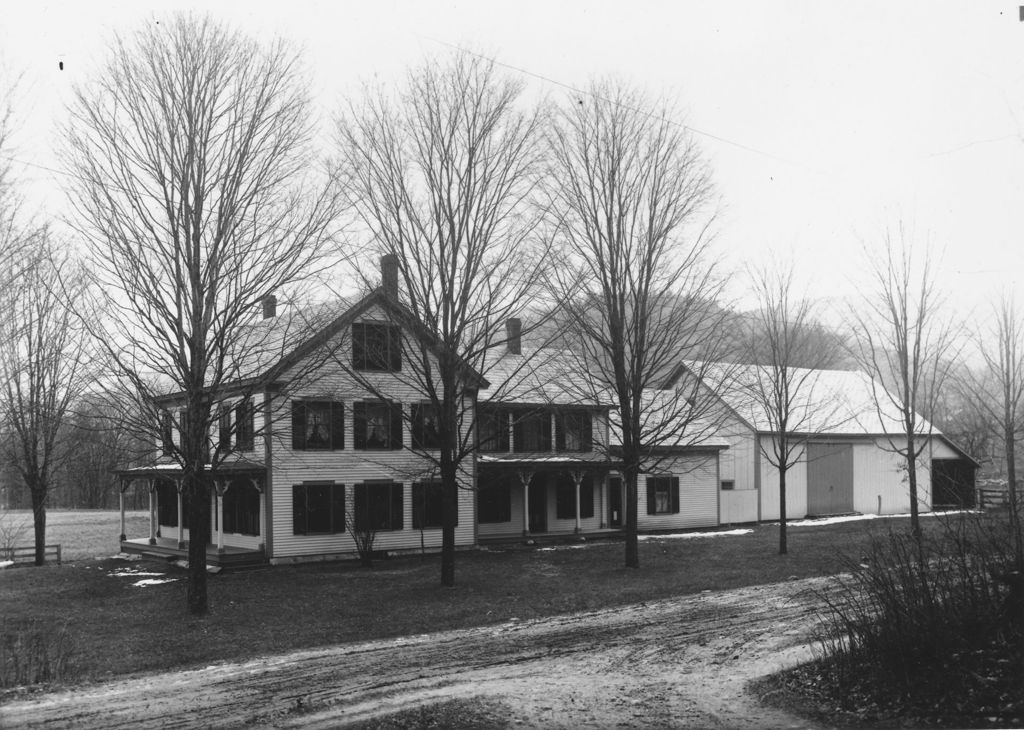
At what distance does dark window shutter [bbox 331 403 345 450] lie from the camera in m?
25.9

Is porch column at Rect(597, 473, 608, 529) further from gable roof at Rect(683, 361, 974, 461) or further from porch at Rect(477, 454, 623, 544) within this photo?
gable roof at Rect(683, 361, 974, 461)

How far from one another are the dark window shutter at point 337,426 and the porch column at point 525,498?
21.2 ft

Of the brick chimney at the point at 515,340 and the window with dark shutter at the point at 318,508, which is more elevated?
the brick chimney at the point at 515,340

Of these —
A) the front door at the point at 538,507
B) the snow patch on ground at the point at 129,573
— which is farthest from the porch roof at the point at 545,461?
the snow patch on ground at the point at 129,573

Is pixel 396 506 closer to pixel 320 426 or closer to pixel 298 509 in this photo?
pixel 298 509

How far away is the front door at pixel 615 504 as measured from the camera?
3397 cm

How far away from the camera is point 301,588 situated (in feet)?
68.2

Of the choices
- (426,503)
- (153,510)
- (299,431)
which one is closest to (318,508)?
(299,431)

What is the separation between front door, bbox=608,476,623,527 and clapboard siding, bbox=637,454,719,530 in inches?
31.9

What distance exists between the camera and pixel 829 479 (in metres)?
40.2

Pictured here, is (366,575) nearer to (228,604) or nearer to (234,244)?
(228,604)

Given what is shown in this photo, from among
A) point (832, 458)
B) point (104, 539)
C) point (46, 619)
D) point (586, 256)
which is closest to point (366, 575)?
point (46, 619)

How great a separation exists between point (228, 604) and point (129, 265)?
25.0ft

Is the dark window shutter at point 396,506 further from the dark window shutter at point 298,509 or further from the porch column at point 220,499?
the porch column at point 220,499
